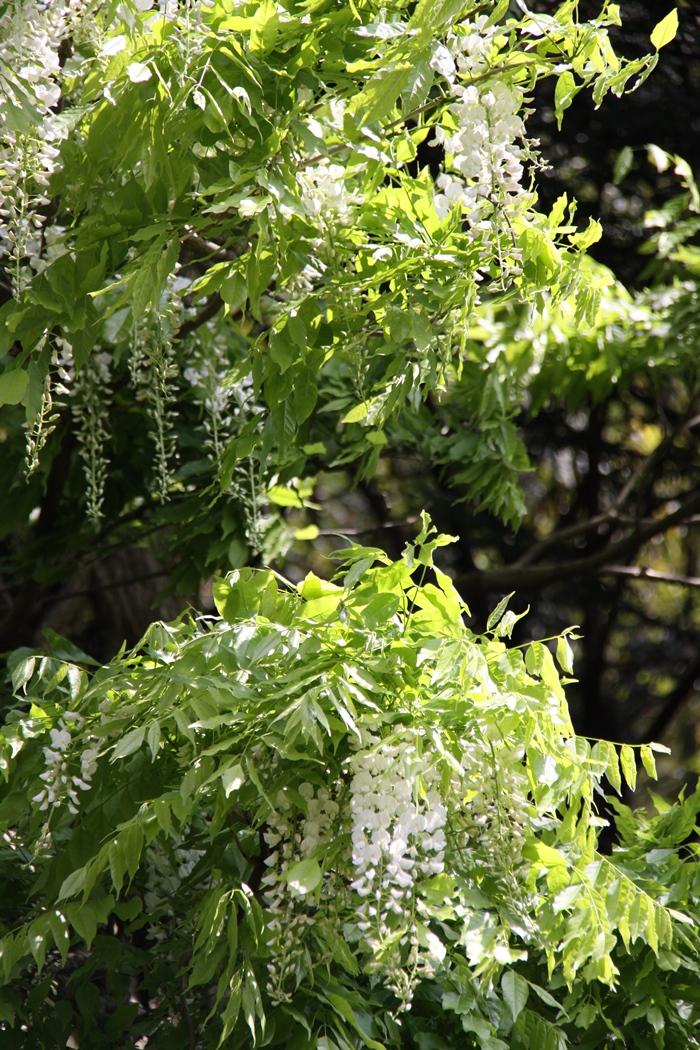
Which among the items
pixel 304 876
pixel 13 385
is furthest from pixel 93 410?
pixel 304 876

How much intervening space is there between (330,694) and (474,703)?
0.79 feet

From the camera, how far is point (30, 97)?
2193 mm

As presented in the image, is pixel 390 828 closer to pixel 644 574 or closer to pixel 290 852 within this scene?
pixel 290 852

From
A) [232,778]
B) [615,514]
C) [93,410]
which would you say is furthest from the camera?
[615,514]

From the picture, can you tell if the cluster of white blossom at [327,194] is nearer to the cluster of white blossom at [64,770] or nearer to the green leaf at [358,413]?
→ the green leaf at [358,413]

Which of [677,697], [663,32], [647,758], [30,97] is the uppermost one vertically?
[30,97]

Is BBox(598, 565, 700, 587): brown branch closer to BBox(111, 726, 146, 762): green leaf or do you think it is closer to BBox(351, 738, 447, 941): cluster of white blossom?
BBox(351, 738, 447, 941): cluster of white blossom

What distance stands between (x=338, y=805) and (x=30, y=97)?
1.31 metres

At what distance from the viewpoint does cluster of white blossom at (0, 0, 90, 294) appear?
2.16 m

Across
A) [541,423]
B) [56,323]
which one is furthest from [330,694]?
[541,423]

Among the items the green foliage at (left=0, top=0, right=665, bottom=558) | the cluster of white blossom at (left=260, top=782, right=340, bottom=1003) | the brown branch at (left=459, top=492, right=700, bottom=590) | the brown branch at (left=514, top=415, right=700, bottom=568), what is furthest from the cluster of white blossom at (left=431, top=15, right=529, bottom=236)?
the brown branch at (left=514, top=415, right=700, bottom=568)

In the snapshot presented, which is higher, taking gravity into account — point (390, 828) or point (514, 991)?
point (390, 828)

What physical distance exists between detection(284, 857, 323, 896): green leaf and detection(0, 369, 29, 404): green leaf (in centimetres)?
93

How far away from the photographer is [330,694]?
68.8 inches
